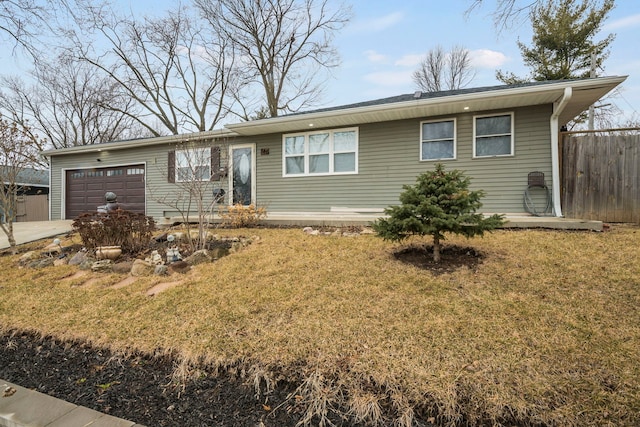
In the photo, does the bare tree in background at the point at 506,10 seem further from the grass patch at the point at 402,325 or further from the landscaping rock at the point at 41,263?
the landscaping rock at the point at 41,263

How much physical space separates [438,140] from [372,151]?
61.0 inches

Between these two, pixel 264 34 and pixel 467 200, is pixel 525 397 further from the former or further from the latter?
pixel 264 34

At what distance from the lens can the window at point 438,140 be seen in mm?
7410

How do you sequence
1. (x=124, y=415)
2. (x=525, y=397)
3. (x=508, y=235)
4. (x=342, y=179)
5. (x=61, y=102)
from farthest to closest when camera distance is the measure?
(x=61, y=102) → (x=342, y=179) → (x=508, y=235) → (x=124, y=415) → (x=525, y=397)

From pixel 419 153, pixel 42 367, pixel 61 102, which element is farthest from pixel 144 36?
pixel 42 367

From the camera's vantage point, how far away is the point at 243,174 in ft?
31.3

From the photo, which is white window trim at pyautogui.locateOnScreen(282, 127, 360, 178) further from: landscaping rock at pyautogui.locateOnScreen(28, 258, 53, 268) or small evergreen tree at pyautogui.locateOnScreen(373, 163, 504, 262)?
landscaping rock at pyautogui.locateOnScreen(28, 258, 53, 268)

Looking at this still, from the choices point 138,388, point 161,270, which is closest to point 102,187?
point 161,270

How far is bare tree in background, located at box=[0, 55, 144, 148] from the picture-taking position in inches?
774

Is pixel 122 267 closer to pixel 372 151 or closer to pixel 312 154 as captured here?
pixel 312 154

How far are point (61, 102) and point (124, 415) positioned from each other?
28002 mm

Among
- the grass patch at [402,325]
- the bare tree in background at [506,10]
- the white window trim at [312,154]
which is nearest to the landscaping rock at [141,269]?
the grass patch at [402,325]

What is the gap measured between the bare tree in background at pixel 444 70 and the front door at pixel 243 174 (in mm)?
16617

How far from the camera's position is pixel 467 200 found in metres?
3.59
